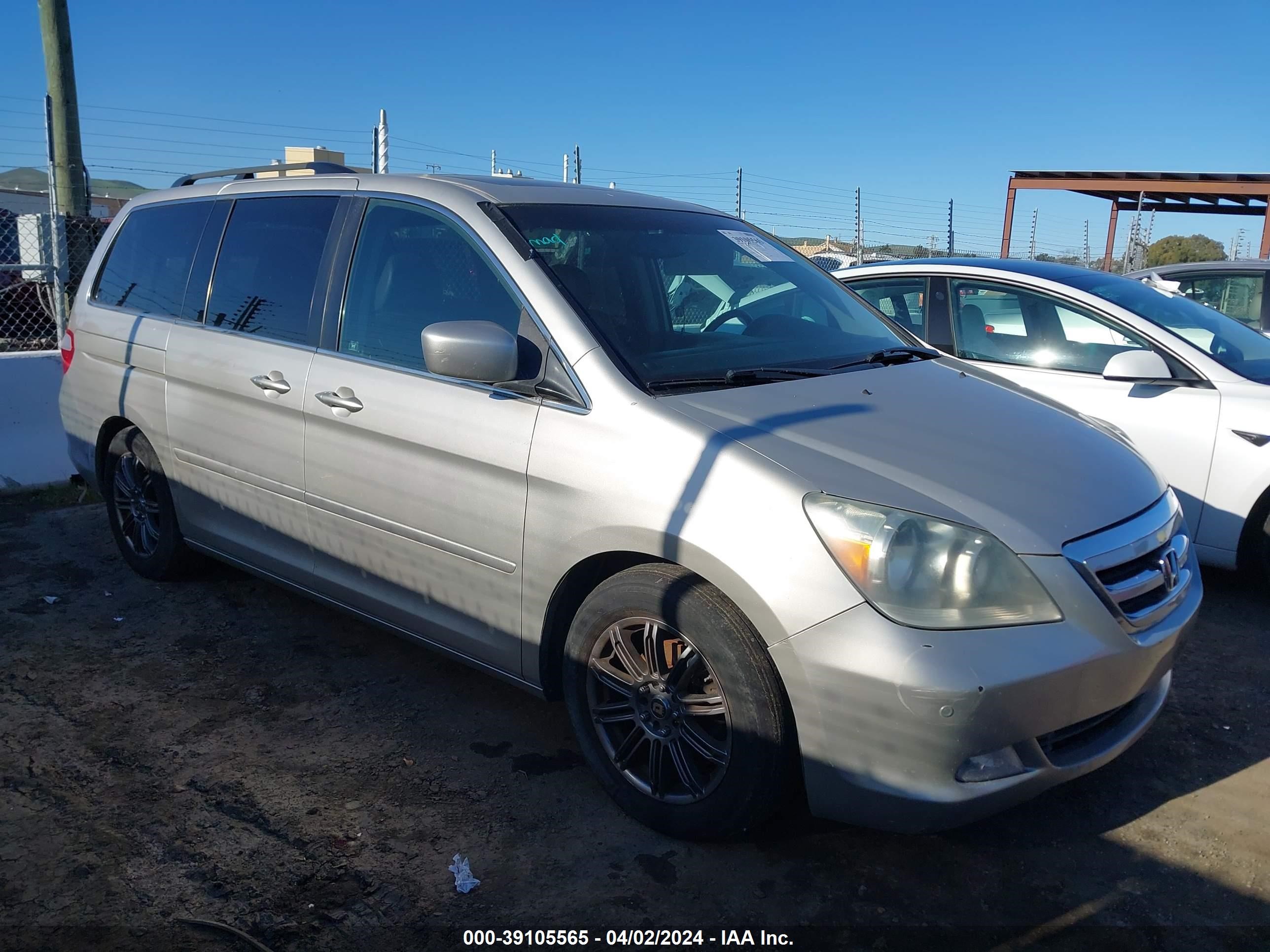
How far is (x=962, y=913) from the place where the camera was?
257cm

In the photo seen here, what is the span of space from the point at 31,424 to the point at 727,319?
5.38 meters

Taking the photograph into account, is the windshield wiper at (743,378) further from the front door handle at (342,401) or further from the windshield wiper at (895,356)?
the front door handle at (342,401)

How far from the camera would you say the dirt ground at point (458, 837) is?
251 centimetres

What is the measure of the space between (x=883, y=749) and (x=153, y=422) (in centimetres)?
354

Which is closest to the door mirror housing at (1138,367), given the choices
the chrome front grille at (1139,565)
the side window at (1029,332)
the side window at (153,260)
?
the side window at (1029,332)

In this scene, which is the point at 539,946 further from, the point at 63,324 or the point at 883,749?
the point at 63,324

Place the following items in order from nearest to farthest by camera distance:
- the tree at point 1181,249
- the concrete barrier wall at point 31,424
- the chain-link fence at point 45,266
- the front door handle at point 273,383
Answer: the front door handle at point 273,383 → the concrete barrier wall at point 31,424 → the chain-link fence at point 45,266 → the tree at point 1181,249

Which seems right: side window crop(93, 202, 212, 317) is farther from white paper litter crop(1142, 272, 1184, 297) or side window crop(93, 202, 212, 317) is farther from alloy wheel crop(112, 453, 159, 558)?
white paper litter crop(1142, 272, 1184, 297)

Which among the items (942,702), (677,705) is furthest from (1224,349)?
(677,705)

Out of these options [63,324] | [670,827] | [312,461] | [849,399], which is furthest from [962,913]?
[63,324]

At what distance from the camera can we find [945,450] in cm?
276

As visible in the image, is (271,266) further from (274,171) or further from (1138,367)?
(1138,367)

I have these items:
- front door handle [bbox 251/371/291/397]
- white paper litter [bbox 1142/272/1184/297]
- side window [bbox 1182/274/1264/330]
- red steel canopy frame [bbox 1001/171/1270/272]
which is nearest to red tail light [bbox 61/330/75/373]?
front door handle [bbox 251/371/291/397]

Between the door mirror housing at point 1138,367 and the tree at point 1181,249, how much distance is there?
23.4 m
